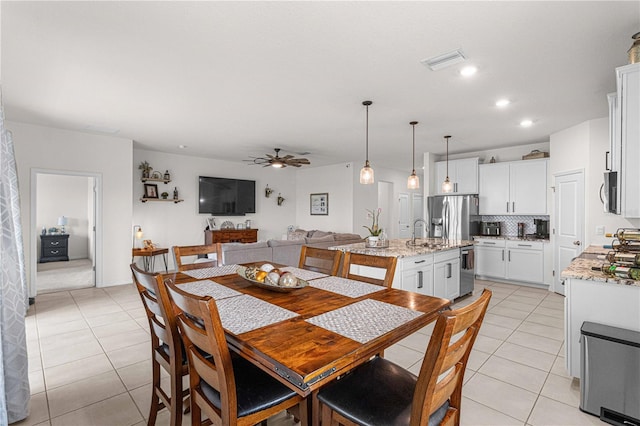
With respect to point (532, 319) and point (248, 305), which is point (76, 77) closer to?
point (248, 305)

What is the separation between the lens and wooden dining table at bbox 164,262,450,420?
991 millimetres

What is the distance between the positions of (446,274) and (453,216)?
2.27m

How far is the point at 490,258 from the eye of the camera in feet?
19.0

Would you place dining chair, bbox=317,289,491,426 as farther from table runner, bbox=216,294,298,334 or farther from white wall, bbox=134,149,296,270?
white wall, bbox=134,149,296,270

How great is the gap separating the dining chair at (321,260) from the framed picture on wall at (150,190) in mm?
5224

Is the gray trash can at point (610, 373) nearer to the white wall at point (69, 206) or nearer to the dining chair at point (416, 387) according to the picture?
the dining chair at point (416, 387)

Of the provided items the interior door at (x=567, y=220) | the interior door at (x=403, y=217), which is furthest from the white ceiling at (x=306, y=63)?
A: the interior door at (x=403, y=217)

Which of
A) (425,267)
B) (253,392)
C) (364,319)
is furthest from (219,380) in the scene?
(425,267)

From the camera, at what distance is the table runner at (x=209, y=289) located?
1.74 m

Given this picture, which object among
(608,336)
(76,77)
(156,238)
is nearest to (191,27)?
(76,77)

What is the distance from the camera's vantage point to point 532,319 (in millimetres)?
3801

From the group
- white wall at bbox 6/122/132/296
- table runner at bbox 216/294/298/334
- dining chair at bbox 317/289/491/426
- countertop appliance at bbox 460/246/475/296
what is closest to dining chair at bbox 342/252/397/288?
dining chair at bbox 317/289/491/426

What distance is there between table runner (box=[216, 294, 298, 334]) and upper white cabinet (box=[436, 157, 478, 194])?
18.7 ft

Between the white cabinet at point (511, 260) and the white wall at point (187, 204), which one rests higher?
the white wall at point (187, 204)
